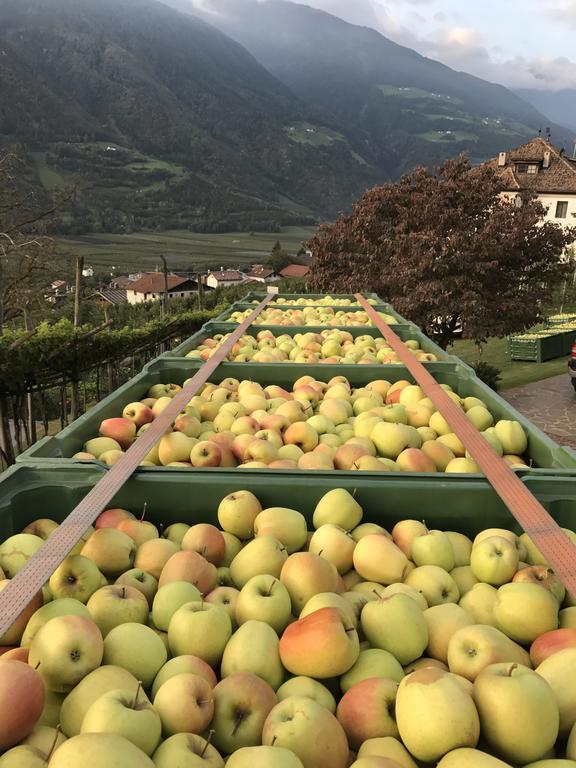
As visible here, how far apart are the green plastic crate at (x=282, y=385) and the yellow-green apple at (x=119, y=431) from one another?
11cm

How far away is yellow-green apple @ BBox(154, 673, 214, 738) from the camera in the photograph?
61.9 inches

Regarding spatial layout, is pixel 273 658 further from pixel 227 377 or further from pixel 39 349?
pixel 39 349

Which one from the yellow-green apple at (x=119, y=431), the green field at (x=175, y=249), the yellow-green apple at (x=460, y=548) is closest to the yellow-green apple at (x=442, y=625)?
the yellow-green apple at (x=460, y=548)

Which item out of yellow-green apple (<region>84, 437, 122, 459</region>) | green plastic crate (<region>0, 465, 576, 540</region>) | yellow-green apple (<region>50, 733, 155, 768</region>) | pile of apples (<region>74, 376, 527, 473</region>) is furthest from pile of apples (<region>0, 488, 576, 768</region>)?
yellow-green apple (<region>84, 437, 122, 459</region>)

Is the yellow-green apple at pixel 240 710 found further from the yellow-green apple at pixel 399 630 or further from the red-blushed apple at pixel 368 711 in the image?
the yellow-green apple at pixel 399 630

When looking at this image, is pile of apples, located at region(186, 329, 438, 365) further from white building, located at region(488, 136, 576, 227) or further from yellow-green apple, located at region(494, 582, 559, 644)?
white building, located at region(488, 136, 576, 227)

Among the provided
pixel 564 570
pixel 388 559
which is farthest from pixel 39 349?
pixel 564 570

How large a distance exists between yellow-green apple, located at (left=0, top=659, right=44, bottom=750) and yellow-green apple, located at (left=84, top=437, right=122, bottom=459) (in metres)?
1.83

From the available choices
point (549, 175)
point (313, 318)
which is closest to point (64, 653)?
point (313, 318)

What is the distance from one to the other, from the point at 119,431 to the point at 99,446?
23 cm

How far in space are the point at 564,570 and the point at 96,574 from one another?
166cm

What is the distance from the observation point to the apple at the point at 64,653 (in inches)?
66.6

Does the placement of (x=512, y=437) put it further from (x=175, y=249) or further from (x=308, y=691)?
(x=175, y=249)

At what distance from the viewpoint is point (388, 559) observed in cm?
229
